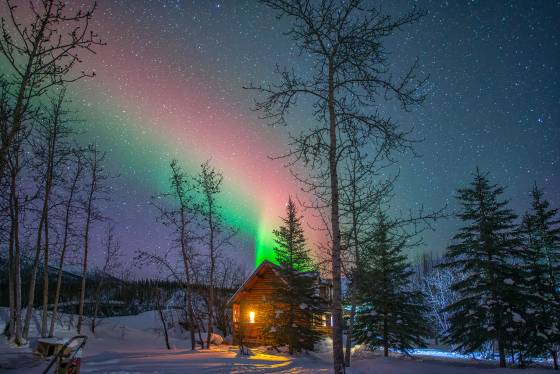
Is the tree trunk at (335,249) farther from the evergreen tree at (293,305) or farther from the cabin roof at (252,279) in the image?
the cabin roof at (252,279)

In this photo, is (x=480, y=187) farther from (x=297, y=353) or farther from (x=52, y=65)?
(x=52, y=65)

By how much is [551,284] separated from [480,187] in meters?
6.93

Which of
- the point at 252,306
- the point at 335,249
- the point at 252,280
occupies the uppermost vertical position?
the point at 335,249

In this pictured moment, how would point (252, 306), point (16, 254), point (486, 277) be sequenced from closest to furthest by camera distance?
point (16, 254) < point (486, 277) < point (252, 306)

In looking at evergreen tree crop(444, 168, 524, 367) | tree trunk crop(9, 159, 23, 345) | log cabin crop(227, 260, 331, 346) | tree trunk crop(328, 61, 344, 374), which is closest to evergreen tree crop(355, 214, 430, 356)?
evergreen tree crop(444, 168, 524, 367)

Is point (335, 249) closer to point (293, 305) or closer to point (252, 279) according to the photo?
point (293, 305)

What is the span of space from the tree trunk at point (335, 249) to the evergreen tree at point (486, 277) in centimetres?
1440

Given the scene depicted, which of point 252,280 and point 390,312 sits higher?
point 252,280

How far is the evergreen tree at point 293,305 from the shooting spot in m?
21.7

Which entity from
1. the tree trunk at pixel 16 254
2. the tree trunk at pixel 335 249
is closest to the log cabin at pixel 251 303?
the tree trunk at pixel 16 254

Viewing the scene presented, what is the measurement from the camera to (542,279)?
2023cm

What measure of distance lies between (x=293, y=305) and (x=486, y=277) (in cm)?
1144

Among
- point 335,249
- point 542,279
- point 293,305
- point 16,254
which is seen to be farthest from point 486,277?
point 16,254

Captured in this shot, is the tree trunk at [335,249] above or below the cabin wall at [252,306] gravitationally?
above
